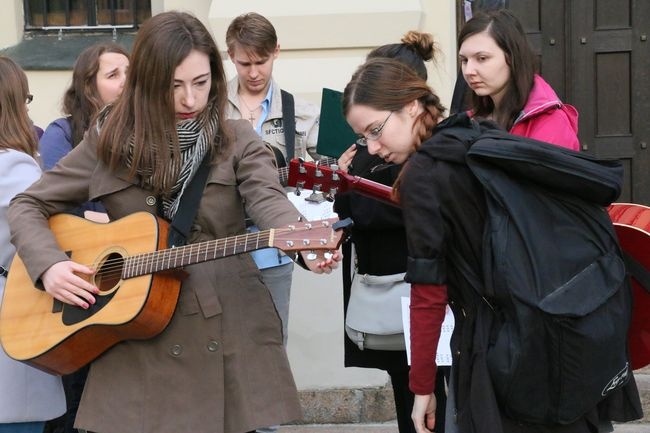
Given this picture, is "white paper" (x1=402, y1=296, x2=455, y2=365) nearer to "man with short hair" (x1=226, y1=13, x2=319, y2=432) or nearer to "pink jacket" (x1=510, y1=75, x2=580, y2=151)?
"pink jacket" (x1=510, y1=75, x2=580, y2=151)

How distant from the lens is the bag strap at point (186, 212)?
10.5 ft

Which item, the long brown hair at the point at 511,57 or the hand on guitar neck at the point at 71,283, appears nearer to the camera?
the hand on guitar neck at the point at 71,283

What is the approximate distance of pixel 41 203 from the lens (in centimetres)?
345

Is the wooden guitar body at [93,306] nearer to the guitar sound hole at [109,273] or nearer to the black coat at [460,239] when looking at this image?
the guitar sound hole at [109,273]

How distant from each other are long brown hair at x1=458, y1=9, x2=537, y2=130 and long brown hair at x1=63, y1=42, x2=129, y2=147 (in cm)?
180

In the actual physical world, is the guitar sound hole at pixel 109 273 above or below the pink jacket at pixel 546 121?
below

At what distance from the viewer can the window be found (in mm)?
6539

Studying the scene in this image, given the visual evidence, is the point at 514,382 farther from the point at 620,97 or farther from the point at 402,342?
the point at 620,97

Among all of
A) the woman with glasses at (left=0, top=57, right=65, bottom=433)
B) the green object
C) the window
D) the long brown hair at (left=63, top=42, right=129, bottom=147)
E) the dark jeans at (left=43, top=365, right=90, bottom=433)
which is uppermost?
the window

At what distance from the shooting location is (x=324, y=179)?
350cm

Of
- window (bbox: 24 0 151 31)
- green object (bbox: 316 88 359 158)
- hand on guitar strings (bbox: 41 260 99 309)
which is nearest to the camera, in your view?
hand on guitar strings (bbox: 41 260 99 309)

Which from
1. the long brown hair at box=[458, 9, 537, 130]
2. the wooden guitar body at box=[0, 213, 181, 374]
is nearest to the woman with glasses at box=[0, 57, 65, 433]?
the wooden guitar body at box=[0, 213, 181, 374]

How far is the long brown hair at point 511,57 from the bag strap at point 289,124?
1.16 metres

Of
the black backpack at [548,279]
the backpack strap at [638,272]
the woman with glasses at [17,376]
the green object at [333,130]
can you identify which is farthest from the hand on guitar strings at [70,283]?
the backpack strap at [638,272]
